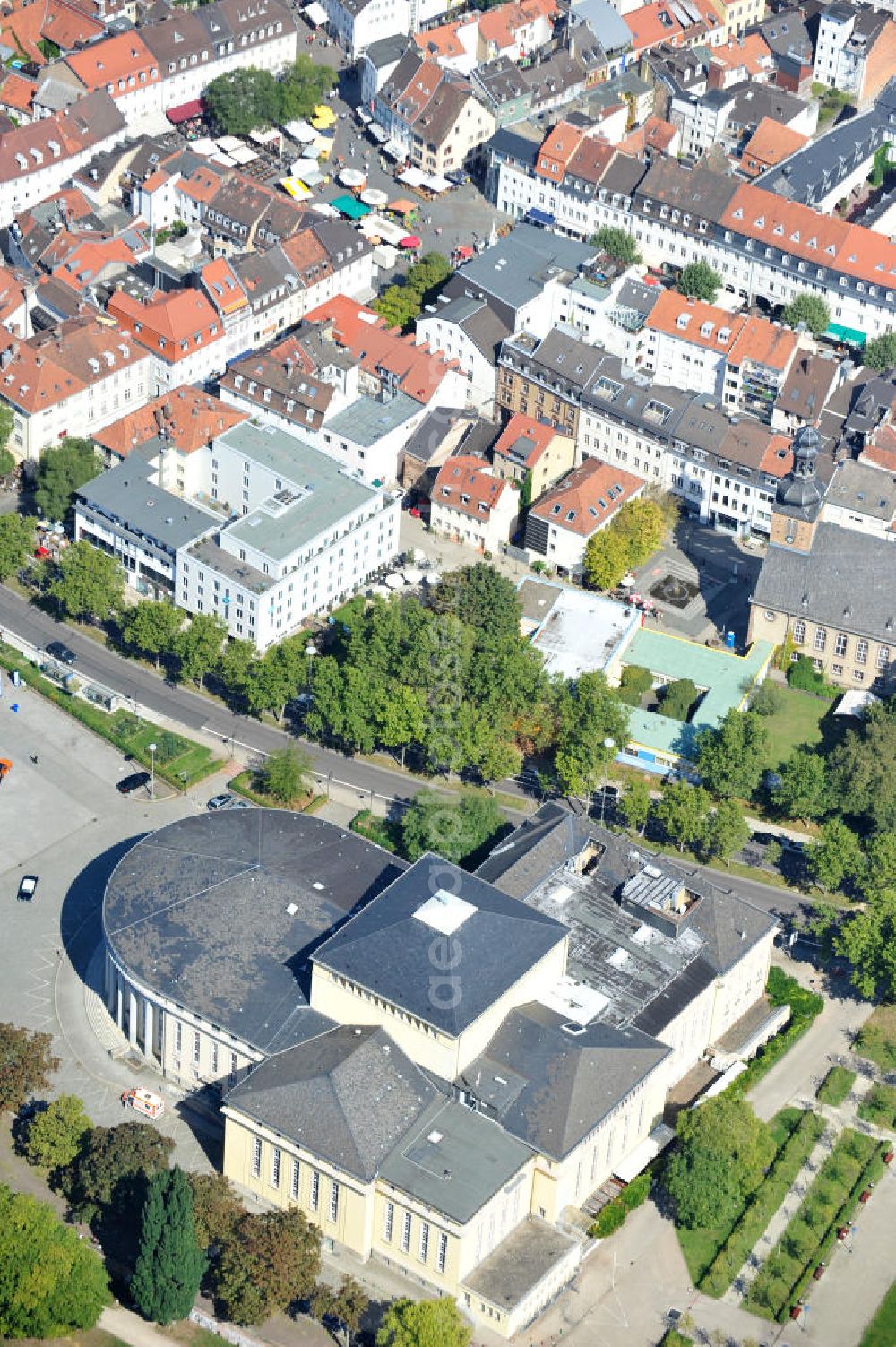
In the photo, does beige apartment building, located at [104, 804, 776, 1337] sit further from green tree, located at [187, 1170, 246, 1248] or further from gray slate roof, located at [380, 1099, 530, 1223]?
green tree, located at [187, 1170, 246, 1248]

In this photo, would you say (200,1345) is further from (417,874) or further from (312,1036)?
(417,874)

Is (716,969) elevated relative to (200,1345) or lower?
elevated

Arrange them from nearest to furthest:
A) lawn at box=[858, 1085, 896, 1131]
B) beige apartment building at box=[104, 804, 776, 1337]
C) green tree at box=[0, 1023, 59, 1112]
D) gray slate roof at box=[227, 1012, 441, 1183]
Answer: gray slate roof at box=[227, 1012, 441, 1183] → beige apartment building at box=[104, 804, 776, 1337] → green tree at box=[0, 1023, 59, 1112] → lawn at box=[858, 1085, 896, 1131]

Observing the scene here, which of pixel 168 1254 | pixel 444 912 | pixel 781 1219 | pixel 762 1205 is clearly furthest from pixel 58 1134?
pixel 781 1219

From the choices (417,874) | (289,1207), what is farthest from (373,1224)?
(417,874)

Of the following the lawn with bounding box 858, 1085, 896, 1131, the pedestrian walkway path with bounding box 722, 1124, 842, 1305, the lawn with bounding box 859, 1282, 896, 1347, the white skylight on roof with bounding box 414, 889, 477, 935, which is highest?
the white skylight on roof with bounding box 414, 889, 477, 935

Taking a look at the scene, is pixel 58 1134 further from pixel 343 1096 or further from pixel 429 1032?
pixel 429 1032

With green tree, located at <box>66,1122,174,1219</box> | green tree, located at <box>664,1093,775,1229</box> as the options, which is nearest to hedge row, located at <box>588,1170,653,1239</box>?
green tree, located at <box>664,1093,775,1229</box>

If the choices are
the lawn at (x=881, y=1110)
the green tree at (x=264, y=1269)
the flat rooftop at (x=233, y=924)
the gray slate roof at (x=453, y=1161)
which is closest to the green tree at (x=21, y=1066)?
the flat rooftop at (x=233, y=924)
